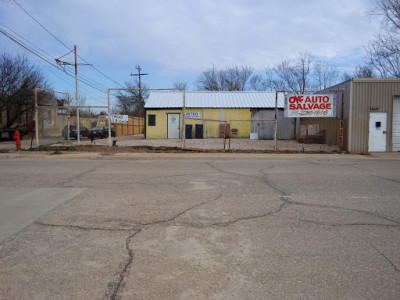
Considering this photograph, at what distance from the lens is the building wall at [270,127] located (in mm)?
23312

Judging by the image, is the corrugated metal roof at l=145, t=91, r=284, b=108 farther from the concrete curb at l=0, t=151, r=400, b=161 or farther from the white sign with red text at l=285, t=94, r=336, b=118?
the concrete curb at l=0, t=151, r=400, b=161

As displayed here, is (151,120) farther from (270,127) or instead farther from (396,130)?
(396,130)

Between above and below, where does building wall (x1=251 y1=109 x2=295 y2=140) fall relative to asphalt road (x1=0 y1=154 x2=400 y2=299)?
above

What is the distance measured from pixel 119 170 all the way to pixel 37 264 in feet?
20.5

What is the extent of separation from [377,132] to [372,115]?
96 cm

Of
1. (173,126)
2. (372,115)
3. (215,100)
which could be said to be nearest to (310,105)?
(372,115)

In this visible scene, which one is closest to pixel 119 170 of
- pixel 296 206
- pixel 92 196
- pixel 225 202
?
pixel 92 196

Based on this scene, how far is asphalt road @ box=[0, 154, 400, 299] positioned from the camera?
9.04 feet

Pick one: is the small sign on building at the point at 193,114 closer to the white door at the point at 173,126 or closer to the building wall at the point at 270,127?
the white door at the point at 173,126

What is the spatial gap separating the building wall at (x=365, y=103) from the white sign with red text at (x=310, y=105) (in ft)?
3.44

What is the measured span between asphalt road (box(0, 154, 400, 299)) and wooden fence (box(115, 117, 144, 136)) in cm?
2634

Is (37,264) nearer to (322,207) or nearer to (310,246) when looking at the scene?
(310,246)

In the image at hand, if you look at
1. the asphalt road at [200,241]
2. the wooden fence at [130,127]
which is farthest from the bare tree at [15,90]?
the asphalt road at [200,241]

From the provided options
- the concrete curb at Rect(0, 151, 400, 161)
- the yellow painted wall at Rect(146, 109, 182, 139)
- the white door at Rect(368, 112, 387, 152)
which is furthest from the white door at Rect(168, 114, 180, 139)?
the white door at Rect(368, 112, 387, 152)
